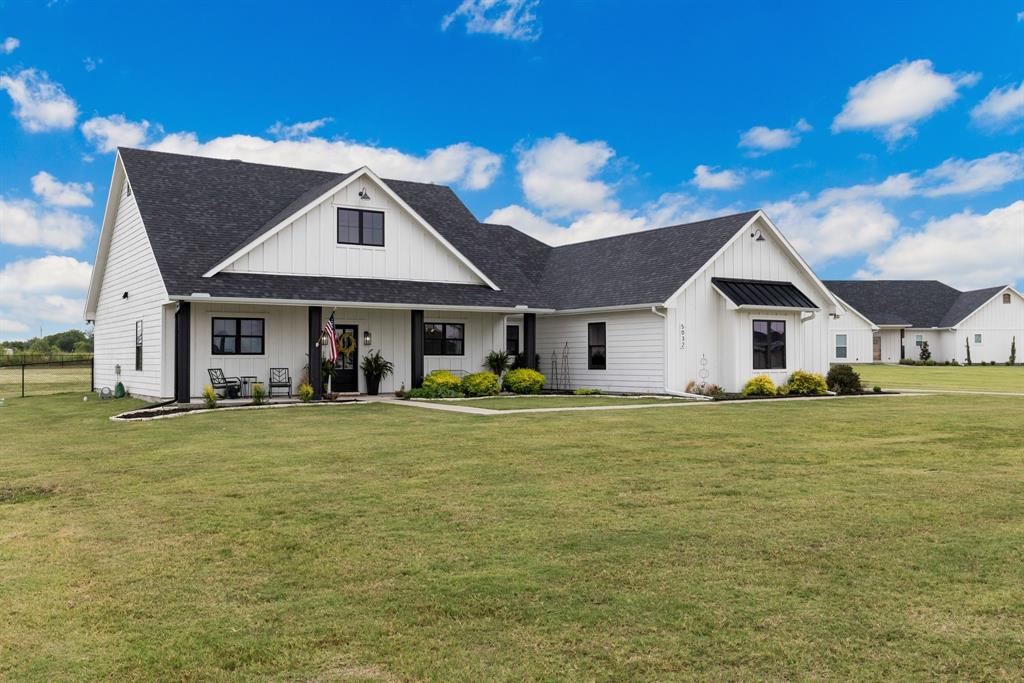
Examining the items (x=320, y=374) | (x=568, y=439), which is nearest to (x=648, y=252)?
(x=320, y=374)

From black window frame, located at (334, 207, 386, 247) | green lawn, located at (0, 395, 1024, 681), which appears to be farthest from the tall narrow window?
green lawn, located at (0, 395, 1024, 681)

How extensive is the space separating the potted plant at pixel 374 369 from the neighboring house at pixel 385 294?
1.25 feet

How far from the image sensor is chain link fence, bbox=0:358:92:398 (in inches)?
1253

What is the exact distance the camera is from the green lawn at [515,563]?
4332 millimetres

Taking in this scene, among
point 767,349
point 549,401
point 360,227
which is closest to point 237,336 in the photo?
point 360,227

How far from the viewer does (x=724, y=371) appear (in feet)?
84.1

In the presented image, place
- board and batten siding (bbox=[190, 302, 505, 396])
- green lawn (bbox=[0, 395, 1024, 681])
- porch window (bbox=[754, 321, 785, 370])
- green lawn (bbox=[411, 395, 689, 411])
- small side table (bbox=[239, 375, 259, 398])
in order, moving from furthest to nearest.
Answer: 1. porch window (bbox=[754, 321, 785, 370])
2. small side table (bbox=[239, 375, 259, 398])
3. board and batten siding (bbox=[190, 302, 505, 396])
4. green lawn (bbox=[411, 395, 689, 411])
5. green lawn (bbox=[0, 395, 1024, 681])

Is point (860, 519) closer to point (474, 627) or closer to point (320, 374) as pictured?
point (474, 627)

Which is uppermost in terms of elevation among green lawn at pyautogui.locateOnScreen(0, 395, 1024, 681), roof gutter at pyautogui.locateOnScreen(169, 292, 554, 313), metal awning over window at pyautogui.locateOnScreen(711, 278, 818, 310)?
metal awning over window at pyautogui.locateOnScreen(711, 278, 818, 310)

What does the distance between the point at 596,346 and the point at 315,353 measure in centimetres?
967

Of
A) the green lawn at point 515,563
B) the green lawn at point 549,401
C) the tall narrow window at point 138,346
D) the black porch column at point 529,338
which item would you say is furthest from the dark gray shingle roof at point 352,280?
the green lawn at point 515,563

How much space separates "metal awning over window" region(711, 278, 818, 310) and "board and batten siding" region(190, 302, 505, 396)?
741 cm

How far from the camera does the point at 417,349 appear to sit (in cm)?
2464

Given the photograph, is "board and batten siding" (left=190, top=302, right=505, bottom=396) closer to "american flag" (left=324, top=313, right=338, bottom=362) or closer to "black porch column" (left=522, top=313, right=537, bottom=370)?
"black porch column" (left=522, top=313, right=537, bottom=370)
